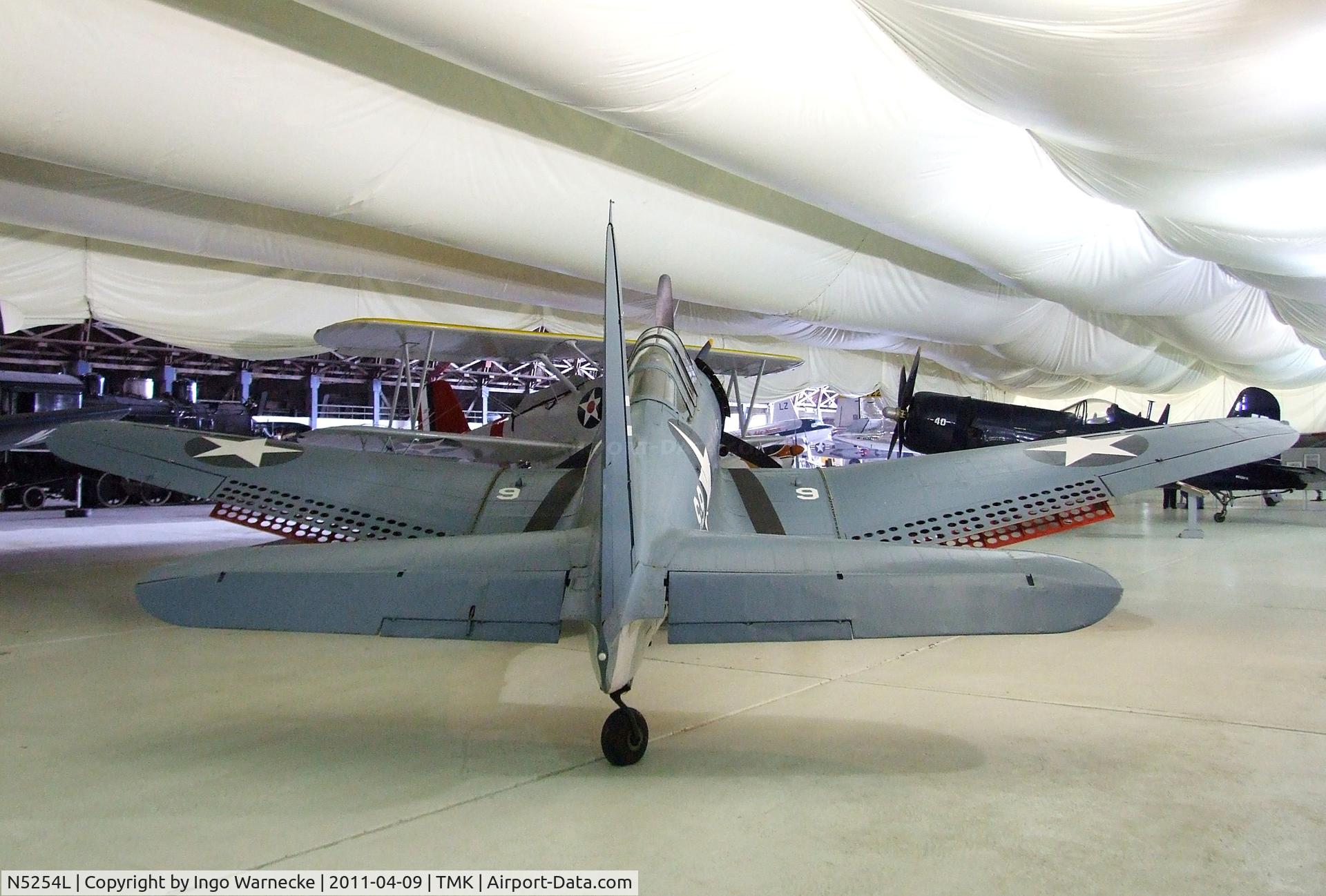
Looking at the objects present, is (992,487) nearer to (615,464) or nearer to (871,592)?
(871,592)

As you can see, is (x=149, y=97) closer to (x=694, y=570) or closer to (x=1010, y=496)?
(x=694, y=570)

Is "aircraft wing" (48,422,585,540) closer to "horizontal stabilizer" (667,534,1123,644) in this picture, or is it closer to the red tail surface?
"horizontal stabilizer" (667,534,1123,644)

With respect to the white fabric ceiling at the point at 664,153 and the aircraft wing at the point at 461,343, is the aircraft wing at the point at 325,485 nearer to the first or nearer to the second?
the white fabric ceiling at the point at 664,153

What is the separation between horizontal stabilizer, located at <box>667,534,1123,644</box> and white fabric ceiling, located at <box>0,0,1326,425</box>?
2.69m

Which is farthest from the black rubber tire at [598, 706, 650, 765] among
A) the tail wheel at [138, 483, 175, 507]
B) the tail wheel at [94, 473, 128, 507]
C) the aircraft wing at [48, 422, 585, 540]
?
the tail wheel at [138, 483, 175, 507]

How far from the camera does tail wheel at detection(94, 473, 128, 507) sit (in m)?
16.9

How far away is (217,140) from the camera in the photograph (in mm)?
4391

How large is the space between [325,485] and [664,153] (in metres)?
3.53

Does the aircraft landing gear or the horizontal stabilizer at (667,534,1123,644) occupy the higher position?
the horizontal stabilizer at (667,534,1123,644)

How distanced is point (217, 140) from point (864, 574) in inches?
174

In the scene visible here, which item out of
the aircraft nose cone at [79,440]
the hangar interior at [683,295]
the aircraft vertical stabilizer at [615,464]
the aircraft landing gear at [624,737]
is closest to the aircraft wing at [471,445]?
the hangar interior at [683,295]

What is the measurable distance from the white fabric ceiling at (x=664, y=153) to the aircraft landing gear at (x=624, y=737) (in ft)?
9.96

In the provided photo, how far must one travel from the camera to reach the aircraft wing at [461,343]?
7.74 meters

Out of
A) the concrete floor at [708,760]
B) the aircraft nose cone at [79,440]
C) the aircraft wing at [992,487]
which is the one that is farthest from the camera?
the aircraft nose cone at [79,440]
